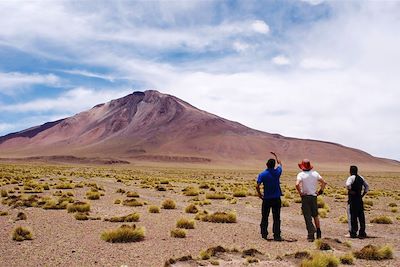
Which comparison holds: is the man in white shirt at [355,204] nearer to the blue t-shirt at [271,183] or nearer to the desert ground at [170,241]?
the desert ground at [170,241]

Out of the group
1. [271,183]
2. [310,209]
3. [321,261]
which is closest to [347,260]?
[321,261]

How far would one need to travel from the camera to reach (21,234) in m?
12.1

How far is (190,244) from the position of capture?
11586 mm

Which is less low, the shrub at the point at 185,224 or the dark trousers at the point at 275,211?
the dark trousers at the point at 275,211

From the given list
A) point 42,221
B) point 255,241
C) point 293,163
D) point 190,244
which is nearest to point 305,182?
point 255,241

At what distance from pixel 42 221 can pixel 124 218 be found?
2.69m

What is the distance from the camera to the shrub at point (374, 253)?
993 centimetres

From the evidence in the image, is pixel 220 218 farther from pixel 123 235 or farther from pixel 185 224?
pixel 123 235

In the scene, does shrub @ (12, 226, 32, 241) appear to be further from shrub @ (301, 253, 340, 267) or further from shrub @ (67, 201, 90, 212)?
shrub @ (301, 253, 340, 267)

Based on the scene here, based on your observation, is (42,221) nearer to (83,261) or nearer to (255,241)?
(83,261)

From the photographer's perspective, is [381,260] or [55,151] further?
[55,151]

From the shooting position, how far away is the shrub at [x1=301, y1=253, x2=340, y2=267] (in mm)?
8594

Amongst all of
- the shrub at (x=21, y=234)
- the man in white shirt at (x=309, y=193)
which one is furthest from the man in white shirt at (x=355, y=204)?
the shrub at (x=21, y=234)

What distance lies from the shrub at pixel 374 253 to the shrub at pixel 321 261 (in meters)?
1.27
